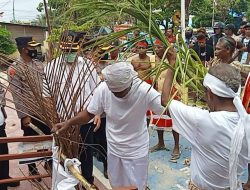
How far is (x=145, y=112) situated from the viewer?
2623 millimetres

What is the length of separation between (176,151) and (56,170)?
248 cm

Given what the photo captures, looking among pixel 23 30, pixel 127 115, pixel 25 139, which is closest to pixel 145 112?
pixel 127 115

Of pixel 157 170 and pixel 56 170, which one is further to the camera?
pixel 157 170

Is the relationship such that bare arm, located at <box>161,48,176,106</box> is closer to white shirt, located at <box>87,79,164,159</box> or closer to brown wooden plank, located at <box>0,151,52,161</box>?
white shirt, located at <box>87,79,164,159</box>

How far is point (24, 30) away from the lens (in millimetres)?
24406

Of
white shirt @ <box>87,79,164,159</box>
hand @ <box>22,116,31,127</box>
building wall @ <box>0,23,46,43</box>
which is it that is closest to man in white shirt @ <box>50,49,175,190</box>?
white shirt @ <box>87,79,164,159</box>

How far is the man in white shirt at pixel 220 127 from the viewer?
5.56ft

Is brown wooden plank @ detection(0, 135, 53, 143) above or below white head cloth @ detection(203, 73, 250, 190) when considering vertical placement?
below

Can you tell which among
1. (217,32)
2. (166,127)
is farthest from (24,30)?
(166,127)

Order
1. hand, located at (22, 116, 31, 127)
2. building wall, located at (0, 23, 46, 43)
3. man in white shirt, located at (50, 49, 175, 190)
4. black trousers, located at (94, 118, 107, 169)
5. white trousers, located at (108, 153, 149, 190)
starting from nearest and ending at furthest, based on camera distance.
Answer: man in white shirt, located at (50, 49, 175, 190)
white trousers, located at (108, 153, 149, 190)
hand, located at (22, 116, 31, 127)
black trousers, located at (94, 118, 107, 169)
building wall, located at (0, 23, 46, 43)

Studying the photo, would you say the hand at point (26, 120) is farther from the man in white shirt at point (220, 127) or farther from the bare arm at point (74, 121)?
the man in white shirt at point (220, 127)

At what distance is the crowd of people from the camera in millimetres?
1715

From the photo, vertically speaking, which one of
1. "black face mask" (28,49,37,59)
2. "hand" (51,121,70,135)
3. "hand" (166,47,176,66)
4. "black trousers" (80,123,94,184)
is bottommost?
"black trousers" (80,123,94,184)

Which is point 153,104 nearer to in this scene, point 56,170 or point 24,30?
point 56,170
